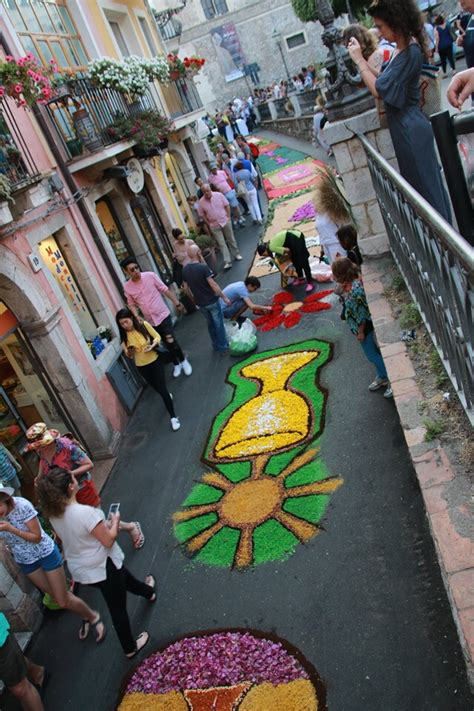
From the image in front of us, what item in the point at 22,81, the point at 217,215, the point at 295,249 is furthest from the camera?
the point at 217,215

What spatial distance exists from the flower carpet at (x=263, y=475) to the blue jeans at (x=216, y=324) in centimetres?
149

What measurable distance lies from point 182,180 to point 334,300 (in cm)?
1104

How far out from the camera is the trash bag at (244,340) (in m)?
9.42

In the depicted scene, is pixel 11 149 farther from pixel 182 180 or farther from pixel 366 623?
pixel 182 180

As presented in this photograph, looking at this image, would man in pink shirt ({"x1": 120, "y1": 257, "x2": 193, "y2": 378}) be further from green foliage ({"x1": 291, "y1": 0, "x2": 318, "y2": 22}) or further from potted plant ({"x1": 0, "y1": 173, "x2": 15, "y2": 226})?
green foliage ({"x1": 291, "y1": 0, "x2": 318, "y2": 22})

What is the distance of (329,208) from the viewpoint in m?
8.82

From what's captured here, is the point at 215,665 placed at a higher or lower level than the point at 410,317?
lower

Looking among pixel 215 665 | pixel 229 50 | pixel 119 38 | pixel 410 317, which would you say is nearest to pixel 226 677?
pixel 215 665

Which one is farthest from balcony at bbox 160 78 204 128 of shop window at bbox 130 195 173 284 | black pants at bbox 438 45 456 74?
black pants at bbox 438 45 456 74

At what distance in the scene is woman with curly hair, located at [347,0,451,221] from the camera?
170 inches

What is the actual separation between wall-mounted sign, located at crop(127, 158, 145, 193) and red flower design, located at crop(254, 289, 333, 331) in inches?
153

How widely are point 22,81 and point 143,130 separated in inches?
212

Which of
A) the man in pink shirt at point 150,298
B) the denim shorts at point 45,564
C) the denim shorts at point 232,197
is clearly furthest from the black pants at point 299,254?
the denim shorts at point 45,564

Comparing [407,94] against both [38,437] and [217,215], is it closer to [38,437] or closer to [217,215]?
[38,437]
